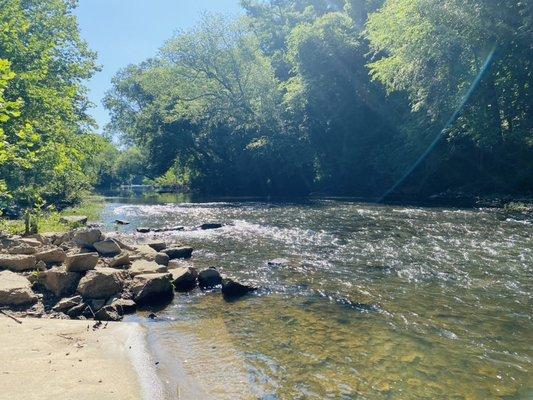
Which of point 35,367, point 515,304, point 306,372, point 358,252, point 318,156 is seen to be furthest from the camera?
point 318,156

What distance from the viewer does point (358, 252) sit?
14445 millimetres

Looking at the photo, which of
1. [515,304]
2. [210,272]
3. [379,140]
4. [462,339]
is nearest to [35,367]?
[210,272]

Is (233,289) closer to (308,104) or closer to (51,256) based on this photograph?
(51,256)

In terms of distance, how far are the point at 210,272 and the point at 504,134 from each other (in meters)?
27.5

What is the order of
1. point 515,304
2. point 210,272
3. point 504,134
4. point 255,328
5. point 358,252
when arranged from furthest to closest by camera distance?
point 504,134 < point 358,252 < point 210,272 < point 515,304 < point 255,328

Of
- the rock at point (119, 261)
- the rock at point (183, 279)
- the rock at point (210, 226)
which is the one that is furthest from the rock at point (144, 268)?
the rock at point (210, 226)

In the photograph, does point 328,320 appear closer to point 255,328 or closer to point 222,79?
point 255,328

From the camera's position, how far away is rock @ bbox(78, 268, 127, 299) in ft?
30.5

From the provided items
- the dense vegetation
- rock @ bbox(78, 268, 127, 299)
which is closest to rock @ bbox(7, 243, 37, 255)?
rock @ bbox(78, 268, 127, 299)

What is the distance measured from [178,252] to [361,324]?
8213 millimetres

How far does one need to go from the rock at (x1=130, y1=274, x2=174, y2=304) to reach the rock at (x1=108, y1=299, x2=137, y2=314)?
0.91ft

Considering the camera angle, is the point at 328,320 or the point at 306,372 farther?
the point at 328,320

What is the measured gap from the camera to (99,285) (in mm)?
9414

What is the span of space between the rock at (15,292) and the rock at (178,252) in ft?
17.8
